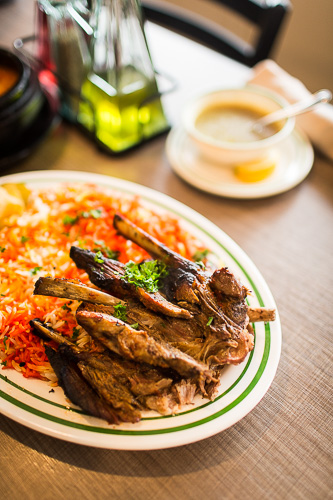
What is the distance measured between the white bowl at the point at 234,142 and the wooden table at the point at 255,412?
223 mm

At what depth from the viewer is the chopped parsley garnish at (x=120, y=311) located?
54.7 inches

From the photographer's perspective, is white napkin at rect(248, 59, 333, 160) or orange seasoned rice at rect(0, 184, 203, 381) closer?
orange seasoned rice at rect(0, 184, 203, 381)

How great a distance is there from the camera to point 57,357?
53.1 inches

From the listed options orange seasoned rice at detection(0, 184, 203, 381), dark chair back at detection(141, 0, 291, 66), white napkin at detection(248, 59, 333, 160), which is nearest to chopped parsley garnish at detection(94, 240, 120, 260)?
orange seasoned rice at detection(0, 184, 203, 381)

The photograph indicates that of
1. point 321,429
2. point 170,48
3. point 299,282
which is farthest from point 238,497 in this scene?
point 170,48

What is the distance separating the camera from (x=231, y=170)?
229 cm

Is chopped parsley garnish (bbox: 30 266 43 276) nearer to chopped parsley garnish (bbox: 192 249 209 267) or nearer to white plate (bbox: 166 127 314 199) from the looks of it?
chopped parsley garnish (bbox: 192 249 209 267)

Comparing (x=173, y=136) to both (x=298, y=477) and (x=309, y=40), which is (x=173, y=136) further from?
(x=309, y=40)

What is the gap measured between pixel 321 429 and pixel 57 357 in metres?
0.89

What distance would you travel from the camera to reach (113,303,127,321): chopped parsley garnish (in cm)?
139

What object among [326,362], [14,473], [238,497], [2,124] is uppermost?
[2,124]

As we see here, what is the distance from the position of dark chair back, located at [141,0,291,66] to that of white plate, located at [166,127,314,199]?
0.89 metres

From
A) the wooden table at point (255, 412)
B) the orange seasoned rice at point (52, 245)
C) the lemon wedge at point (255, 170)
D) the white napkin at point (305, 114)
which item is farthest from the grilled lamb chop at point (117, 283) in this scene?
the white napkin at point (305, 114)

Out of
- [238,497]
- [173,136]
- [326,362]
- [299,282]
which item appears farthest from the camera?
[173,136]
